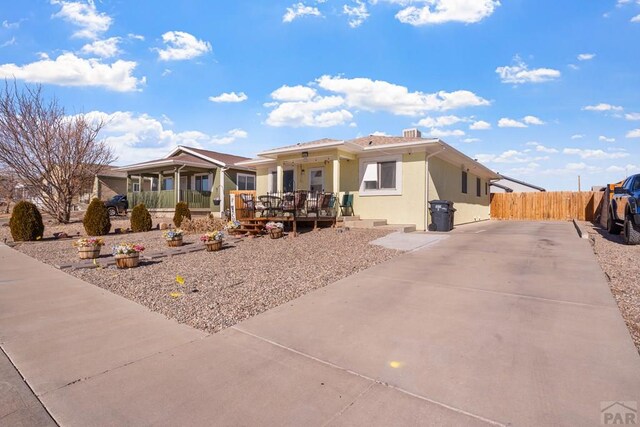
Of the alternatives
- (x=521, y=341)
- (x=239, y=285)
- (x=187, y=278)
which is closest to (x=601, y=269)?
Answer: (x=521, y=341)

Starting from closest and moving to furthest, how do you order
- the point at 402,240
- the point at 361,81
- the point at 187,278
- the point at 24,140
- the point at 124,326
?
the point at 124,326
the point at 187,278
the point at 402,240
the point at 24,140
the point at 361,81

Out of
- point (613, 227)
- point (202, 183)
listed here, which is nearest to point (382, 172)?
point (613, 227)

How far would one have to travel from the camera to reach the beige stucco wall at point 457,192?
42.9 ft

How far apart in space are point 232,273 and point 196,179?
1821 cm

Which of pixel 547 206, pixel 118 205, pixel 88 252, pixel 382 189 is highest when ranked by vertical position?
pixel 382 189

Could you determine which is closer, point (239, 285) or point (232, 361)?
point (232, 361)

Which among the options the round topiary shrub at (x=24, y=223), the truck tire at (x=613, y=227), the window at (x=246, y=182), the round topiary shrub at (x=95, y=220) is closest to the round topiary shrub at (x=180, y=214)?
the round topiary shrub at (x=95, y=220)

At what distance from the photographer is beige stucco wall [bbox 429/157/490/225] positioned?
1308cm

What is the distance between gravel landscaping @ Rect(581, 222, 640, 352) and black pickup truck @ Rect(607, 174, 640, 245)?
0.33m

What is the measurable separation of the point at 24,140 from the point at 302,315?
18.7 metres

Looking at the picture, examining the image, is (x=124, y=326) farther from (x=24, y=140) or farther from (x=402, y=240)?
(x=24, y=140)

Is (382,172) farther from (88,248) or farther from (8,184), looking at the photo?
(8,184)

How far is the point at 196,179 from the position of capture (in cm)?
2311

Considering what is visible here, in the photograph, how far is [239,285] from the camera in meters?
5.62
